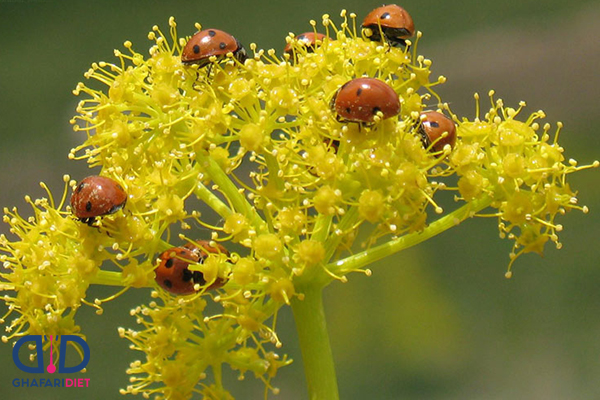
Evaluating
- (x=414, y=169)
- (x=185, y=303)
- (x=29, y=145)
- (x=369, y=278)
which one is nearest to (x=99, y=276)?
(x=185, y=303)

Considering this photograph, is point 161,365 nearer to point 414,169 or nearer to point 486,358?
point 414,169

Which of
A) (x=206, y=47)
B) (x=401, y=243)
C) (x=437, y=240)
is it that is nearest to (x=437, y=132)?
(x=401, y=243)

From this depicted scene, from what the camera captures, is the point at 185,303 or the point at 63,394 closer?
the point at 185,303

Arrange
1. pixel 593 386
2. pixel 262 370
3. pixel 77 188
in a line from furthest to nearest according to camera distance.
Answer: pixel 593 386 < pixel 262 370 < pixel 77 188

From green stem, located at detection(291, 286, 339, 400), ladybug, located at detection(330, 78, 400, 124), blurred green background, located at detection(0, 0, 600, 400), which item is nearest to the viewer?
ladybug, located at detection(330, 78, 400, 124)

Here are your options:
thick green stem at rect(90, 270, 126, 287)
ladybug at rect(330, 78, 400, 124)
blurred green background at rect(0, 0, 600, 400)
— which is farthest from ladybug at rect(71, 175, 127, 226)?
blurred green background at rect(0, 0, 600, 400)

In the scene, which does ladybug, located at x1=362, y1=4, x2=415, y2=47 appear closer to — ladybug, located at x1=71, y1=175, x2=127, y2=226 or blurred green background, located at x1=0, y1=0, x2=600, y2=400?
ladybug, located at x1=71, y1=175, x2=127, y2=226

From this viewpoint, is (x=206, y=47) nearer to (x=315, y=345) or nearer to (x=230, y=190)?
(x=230, y=190)
